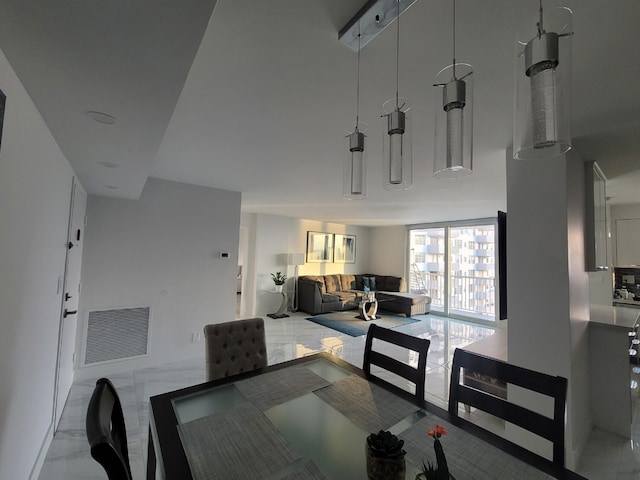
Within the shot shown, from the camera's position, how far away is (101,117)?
1.41 m

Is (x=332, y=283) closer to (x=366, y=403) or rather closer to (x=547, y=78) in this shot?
(x=366, y=403)

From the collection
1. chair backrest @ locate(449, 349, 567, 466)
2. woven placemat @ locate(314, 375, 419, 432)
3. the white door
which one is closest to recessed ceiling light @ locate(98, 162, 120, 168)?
the white door

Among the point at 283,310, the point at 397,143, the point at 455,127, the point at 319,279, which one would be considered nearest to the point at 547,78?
the point at 455,127

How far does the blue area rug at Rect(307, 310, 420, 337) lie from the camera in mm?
5469

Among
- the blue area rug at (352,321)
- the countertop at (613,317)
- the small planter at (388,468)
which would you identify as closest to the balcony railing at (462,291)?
the blue area rug at (352,321)

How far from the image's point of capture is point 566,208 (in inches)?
Answer: 78.7

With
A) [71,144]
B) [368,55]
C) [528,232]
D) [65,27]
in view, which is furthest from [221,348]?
[528,232]

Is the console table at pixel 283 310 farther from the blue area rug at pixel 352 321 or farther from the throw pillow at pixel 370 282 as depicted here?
the throw pillow at pixel 370 282

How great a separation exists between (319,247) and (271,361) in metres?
4.13

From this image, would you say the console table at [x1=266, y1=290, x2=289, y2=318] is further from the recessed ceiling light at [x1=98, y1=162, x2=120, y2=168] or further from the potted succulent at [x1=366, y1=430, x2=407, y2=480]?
the potted succulent at [x1=366, y1=430, x2=407, y2=480]

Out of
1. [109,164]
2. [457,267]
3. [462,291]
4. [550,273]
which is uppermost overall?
[109,164]

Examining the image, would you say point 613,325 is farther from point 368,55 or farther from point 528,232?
point 368,55

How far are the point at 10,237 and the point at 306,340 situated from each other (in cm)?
406

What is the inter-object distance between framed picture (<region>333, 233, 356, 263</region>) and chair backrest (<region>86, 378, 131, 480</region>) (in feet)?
23.0
